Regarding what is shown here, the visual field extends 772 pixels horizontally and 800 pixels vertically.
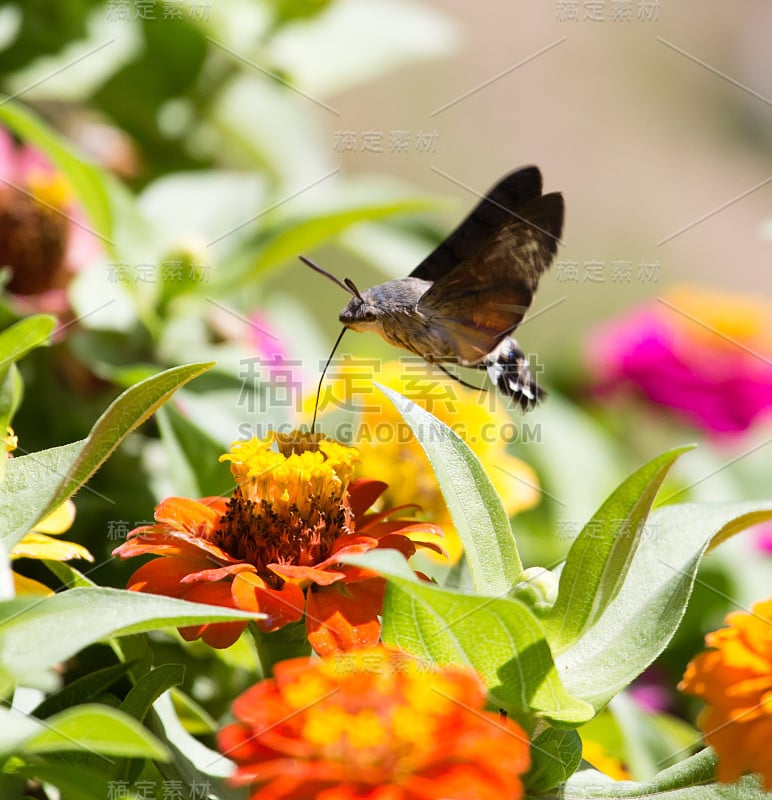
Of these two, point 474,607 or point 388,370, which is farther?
point 388,370

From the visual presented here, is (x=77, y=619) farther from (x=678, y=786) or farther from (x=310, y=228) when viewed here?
(x=310, y=228)

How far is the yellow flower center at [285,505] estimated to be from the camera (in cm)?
56

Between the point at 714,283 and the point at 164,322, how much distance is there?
2652 millimetres

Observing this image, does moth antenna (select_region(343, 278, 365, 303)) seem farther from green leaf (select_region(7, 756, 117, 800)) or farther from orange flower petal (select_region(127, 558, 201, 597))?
green leaf (select_region(7, 756, 117, 800))

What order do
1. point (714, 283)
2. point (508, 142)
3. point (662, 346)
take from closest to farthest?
point (662, 346) → point (714, 283) → point (508, 142)

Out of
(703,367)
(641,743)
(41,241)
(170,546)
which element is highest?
(170,546)

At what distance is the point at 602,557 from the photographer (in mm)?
505

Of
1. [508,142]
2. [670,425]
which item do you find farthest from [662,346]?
[508,142]

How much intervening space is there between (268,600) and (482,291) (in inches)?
12.0

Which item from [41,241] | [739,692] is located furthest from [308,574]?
[41,241]

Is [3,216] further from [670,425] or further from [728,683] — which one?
[670,425]

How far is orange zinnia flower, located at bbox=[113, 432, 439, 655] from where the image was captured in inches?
19.9

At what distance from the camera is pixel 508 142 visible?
363 cm

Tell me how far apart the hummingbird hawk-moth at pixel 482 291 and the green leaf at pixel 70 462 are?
0.24 meters
